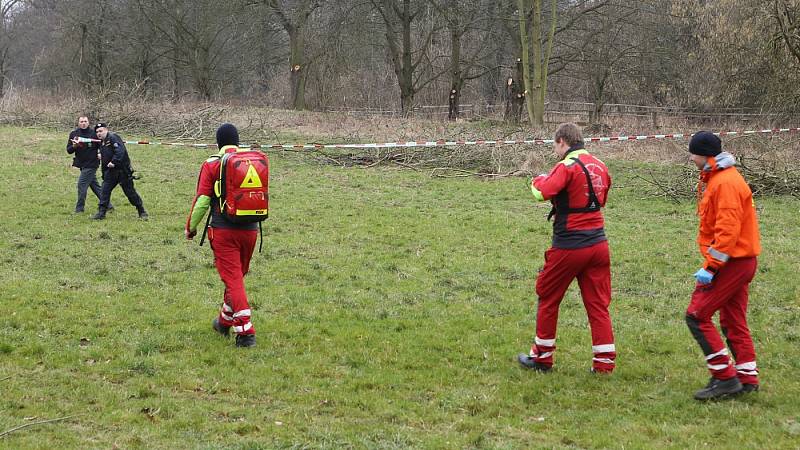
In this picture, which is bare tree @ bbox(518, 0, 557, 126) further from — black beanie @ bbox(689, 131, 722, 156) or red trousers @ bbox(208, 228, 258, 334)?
black beanie @ bbox(689, 131, 722, 156)

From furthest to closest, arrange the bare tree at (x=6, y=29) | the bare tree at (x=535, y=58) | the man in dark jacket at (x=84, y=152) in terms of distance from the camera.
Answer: the bare tree at (x=6, y=29) → the bare tree at (x=535, y=58) → the man in dark jacket at (x=84, y=152)

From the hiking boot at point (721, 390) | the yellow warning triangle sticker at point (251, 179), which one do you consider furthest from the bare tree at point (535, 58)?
the hiking boot at point (721, 390)

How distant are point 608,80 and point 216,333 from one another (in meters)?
28.9

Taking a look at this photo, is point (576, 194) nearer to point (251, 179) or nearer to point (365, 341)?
point (365, 341)

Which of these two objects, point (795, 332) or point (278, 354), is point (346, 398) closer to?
point (278, 354)

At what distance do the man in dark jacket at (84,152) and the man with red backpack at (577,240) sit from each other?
32.5 feet

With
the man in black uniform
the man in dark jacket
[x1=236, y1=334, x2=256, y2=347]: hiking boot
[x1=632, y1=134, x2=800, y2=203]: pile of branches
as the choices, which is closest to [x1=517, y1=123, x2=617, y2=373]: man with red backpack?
[x1=236, y1=334, x2=256, y2=347]: hiking boot

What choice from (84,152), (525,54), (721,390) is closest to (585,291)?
(721,390)

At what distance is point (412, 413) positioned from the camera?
5602 mm

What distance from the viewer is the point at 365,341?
7363 millimetres

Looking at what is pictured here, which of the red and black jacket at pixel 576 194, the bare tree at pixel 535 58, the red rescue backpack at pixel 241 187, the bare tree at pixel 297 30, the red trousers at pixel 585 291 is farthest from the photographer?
the bare tree at pixel 297 30

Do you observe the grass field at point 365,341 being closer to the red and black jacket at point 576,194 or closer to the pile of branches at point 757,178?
the red and black jacket at point 576,194

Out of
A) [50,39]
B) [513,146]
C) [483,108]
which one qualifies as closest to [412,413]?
[513,146]

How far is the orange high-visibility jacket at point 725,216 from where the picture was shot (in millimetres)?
5461
